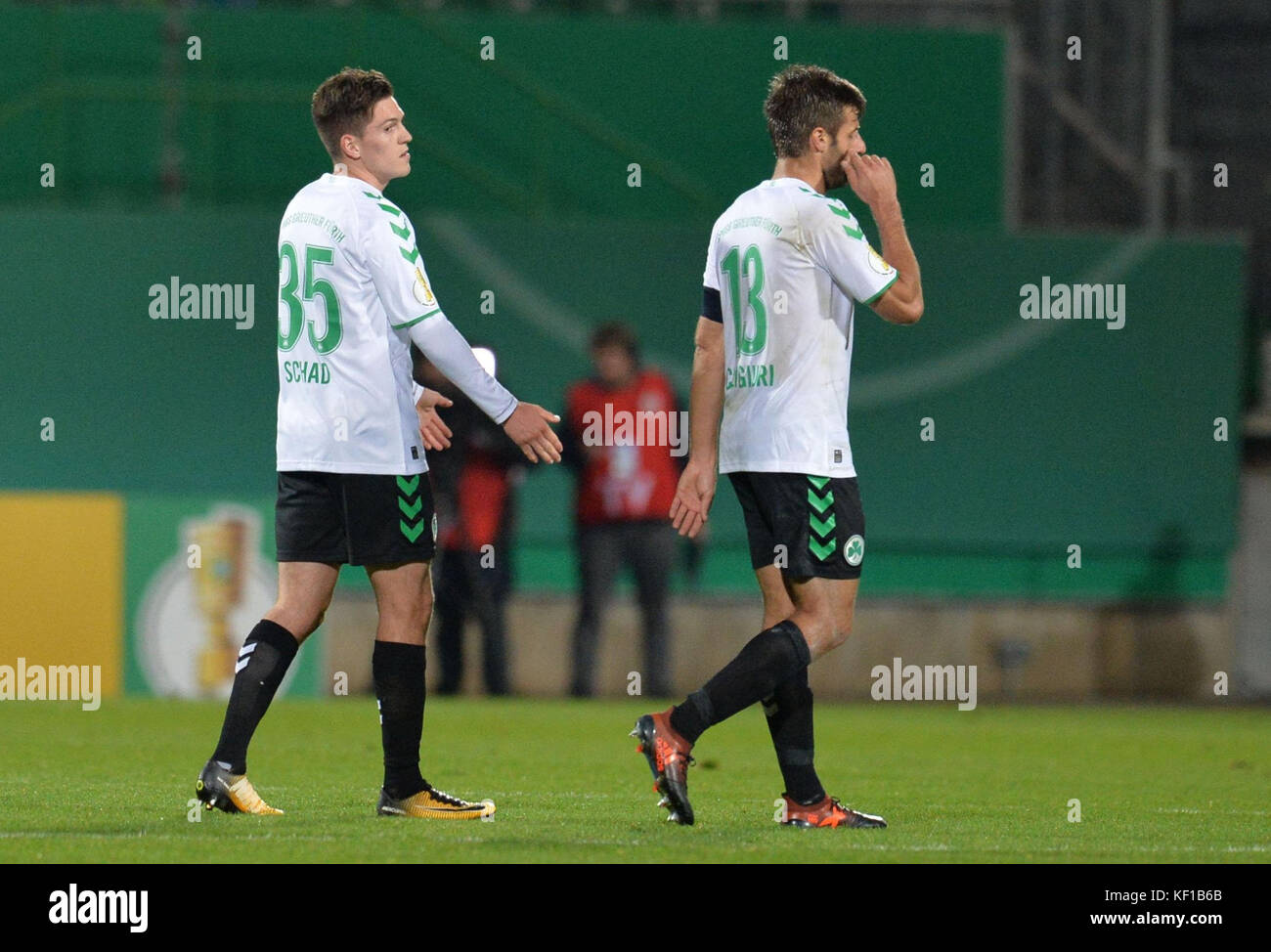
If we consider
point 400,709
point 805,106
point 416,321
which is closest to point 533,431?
point 416,321

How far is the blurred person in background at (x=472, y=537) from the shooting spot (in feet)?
45.5

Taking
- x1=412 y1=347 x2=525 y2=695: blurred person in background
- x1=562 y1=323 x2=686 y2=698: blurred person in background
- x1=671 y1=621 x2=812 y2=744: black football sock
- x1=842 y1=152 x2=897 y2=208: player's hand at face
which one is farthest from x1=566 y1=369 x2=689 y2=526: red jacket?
x1=671 y1=621 x2=812 y2=744: black football sock

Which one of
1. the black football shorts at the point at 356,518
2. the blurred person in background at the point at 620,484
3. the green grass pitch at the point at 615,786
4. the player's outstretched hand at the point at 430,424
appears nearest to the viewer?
the green grass pitch at the point at 615,786

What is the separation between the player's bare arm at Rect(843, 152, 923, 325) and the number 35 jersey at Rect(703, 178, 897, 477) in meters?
0.06

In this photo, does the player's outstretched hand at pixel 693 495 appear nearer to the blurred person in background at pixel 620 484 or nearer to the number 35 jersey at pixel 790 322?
the number 35 jersey at pixel 790 322

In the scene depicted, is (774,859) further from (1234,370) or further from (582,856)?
(1234,370)

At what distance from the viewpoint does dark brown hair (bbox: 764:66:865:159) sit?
256 inches

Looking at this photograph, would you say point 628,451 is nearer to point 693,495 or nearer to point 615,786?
point 615,786

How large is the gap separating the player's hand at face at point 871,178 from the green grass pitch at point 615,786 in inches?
72.2

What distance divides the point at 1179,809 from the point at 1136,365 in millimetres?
8485

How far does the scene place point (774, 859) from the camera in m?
5.58

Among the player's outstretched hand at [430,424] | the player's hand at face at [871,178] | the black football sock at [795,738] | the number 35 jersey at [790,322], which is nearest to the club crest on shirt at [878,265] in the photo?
the number 35 jersey at [790,322]

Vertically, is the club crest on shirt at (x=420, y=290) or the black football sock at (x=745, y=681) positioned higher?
the club crest on shirt at (x=420, y=290)
